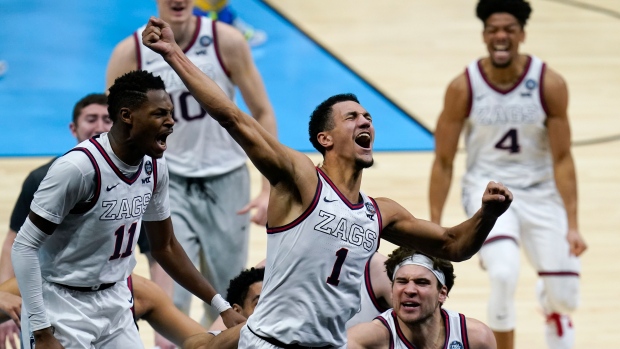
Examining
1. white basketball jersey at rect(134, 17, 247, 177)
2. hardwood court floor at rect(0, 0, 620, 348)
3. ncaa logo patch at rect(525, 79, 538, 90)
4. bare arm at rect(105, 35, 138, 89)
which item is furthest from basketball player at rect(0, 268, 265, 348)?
ncaa logo patch at rect(525, 79, 538, 90)

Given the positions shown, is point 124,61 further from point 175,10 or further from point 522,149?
point 522,149

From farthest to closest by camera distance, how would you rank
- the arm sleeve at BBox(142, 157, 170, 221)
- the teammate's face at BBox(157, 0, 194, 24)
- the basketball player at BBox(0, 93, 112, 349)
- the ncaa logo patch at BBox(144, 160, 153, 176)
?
the teammate's face at BBox(157, 0, 194, 24) < the basketball player at BBox(0, 93, 112, 349) < the arm sleeve at BBox(142, 157, 170, 221) < the ncaa logo patch at BBox(144, 160, 153, 176)

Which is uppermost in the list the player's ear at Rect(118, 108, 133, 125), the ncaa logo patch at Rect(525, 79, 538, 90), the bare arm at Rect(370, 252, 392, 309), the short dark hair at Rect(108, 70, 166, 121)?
the ncaa logo patch at Rect(525, 79, 538, 90)

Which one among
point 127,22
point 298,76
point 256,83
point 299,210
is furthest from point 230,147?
point 127,22

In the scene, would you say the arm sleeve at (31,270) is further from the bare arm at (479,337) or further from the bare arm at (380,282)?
the bare arm at (479,337)

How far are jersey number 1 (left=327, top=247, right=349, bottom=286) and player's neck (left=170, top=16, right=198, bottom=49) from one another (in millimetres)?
2473

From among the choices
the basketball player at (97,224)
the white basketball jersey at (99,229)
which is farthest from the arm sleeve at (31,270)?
the white basketball jersey at (99,229)

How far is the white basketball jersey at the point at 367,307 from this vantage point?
5855 mm

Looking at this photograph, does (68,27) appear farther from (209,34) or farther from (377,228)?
(377,228)

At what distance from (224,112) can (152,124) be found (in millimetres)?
462

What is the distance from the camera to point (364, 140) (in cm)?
465

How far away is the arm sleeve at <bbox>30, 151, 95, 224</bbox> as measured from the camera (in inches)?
181

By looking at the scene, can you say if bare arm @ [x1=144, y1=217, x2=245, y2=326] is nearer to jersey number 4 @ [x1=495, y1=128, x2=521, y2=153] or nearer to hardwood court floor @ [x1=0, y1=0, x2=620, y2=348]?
hardwood court floor @ [x1=0, y1=0, x2=620, y2=348]

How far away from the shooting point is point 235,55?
22.0ft
